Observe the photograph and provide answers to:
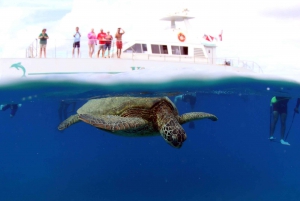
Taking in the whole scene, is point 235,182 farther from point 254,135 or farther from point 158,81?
point 158,81

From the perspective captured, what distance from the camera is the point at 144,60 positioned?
23.5m

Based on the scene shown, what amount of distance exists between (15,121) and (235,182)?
79.0 ft

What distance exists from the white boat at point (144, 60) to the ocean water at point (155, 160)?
10.4 feet

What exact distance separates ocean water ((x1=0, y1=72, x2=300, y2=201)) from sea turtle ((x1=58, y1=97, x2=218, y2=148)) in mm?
14627

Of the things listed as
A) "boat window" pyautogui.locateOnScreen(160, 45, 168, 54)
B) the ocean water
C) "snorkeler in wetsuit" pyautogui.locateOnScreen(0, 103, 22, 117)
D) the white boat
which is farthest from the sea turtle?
"snorkeler in wetsuit" pyautogui.locateOnScreen(0, 103, 22, 117)

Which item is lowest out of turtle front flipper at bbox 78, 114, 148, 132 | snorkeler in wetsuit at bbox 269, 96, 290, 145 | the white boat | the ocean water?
the ocean water

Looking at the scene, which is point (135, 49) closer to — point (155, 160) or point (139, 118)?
point (139, 118)

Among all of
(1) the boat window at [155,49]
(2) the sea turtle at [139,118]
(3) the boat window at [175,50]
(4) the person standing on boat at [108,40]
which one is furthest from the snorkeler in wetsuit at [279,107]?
(2) the sea turtle at [139,118]

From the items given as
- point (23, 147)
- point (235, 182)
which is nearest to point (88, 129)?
point (23, 147)

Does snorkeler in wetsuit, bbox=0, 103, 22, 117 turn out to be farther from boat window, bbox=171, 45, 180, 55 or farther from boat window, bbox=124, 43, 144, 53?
boat window, bbox=171, 45, 180, 55

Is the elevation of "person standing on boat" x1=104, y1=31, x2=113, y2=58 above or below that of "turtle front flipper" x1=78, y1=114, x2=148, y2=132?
above

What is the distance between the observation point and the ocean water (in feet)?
107

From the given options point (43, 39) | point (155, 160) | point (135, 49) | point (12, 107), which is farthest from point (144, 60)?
point (155, 160)

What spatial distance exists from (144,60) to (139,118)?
12.9m
